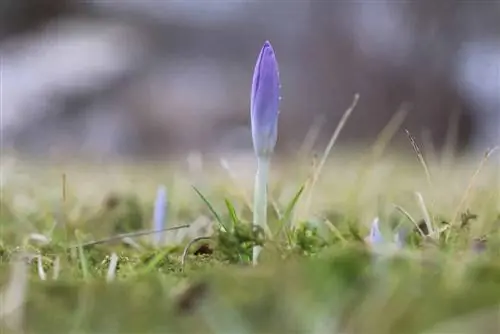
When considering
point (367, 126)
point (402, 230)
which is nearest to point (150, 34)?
point (367, 126)

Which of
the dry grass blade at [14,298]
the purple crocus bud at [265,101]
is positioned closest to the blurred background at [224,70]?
the purple crocus bud at [265,101]

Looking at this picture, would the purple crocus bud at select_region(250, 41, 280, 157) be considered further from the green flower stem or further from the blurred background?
the blurred background

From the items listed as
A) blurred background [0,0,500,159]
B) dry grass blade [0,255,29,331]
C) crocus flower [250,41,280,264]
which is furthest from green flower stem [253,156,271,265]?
blurred background [0,0,500,159]

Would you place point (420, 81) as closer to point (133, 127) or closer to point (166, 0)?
point (133, 127)

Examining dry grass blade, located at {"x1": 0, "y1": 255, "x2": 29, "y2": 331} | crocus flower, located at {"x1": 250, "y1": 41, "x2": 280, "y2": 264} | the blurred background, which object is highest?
crocus flower, located at {"x1": 250, "y1": 41, "x2": 280, "y2": 264}

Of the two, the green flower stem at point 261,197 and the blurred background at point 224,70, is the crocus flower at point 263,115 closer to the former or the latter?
the green flower stem at point 261,197

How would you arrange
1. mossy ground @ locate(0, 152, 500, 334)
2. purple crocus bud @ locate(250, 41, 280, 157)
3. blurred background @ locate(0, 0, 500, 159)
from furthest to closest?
1. blurred background @ locate(0, 0, 500, 159)
2. purple crocus bud @ locate(250, 41, 280, 157)
3. mossy ground @ locate(0, 152, 500, 334)
